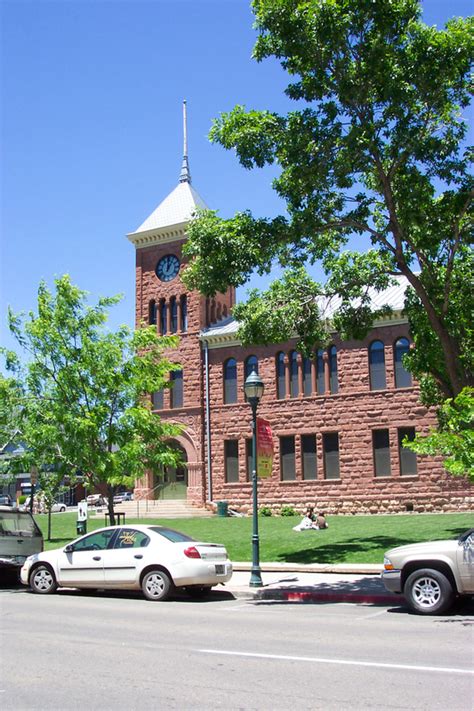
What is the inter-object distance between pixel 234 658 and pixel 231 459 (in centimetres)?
3115

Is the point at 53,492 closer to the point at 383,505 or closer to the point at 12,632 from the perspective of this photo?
the point at 383,505

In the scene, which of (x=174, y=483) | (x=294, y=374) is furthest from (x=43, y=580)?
(x=174, y=483)

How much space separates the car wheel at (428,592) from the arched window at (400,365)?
76.8 ft

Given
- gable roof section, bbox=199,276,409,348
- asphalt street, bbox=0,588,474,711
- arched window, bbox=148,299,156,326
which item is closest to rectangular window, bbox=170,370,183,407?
gable roof section, bbox=199,276,409,348

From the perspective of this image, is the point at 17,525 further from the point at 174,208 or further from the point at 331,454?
the point at 174,208

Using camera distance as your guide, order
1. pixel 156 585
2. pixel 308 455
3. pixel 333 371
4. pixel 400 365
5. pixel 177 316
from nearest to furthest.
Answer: pixel 156 585, pixel 400 365, pixel 333 371, pixel 308 455, pixel 177 316

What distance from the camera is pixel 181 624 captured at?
34.6 feet

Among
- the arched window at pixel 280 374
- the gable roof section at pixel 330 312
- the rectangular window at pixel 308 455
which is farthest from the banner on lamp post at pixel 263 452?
the arched window at pixel 280 374

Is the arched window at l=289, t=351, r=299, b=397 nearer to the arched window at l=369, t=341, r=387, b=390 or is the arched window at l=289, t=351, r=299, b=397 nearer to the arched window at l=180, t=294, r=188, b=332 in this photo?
the arched window at l=369, t=341, r=387, b=390

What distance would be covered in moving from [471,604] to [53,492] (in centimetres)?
2278

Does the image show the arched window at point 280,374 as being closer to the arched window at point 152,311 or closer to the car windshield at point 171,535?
the arched window at point 152,311

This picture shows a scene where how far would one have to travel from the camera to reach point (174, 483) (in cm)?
3997

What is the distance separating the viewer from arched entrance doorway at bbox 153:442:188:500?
39625mm

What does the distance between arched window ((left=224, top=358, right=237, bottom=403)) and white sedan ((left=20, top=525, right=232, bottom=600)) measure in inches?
953
